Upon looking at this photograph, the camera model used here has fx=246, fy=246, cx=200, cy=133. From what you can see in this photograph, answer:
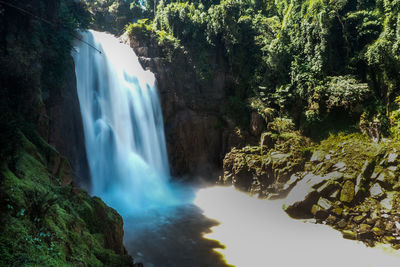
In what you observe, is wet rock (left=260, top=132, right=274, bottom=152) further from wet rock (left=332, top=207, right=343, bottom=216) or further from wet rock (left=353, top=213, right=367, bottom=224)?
wet rock (left=353, top=213, right=367, bottom=224)

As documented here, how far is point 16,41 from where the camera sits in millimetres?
9703

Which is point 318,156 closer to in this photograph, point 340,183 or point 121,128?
point 340,183

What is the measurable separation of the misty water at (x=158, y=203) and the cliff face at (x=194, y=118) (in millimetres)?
963

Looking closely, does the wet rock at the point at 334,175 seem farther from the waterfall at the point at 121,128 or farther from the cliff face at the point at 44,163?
the cliff face at the point at 44,163

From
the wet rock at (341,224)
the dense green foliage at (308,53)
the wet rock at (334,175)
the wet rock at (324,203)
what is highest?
the dense green foliage at (308,53)

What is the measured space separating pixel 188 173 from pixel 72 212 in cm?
1479

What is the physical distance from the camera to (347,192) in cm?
1166

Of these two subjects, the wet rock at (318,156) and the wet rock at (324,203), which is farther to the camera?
the wet rock at (318,156)

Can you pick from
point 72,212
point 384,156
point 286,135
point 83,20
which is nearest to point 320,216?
point 384,156

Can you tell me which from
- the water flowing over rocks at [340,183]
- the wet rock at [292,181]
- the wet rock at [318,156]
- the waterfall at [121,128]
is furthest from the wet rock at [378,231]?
the waterfall at [121,128]

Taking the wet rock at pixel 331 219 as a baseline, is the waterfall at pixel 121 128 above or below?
above

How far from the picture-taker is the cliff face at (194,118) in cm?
2006

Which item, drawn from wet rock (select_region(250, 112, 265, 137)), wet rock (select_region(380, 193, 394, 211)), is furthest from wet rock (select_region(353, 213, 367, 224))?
wet rock (select_region(250, 112, 265, 137))

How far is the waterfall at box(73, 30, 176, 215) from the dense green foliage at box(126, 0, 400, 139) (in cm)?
540
